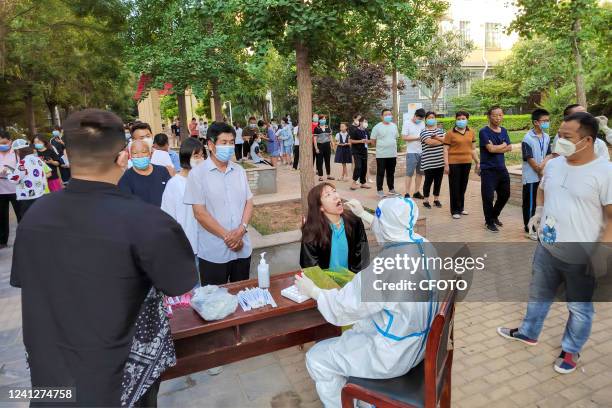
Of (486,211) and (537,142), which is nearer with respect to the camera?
(537,142)

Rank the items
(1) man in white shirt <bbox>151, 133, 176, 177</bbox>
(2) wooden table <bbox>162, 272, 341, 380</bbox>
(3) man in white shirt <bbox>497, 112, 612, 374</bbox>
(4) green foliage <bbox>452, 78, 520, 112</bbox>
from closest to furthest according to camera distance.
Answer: (2) wooden table <bbox>162, 272, 341, 380</bbox> → (3) man in white shirt <bbox>497, 112, 612, 374</bbox> → (1) man in white shirt <bbox>151, 133, 176, 177</bbox> → (4) green foliage <bbox>452, 78, 520, 112</bbox>

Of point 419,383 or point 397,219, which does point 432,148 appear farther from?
point 419,383

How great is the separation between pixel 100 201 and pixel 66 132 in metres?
0.30

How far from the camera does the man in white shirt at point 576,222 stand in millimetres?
3047

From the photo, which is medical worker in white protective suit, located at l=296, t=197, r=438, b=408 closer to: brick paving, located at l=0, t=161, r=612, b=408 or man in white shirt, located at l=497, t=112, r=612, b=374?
brick paving, located at l=0, t=161, r=612, b=408

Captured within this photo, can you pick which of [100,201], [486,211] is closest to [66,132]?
[100,201]

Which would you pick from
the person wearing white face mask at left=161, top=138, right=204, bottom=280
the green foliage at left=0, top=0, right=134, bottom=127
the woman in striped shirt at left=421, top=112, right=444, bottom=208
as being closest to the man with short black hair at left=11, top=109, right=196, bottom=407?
the person wearing white face mask at left=161, top=138, right=204, bottom=280

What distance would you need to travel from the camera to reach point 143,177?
14.2ft

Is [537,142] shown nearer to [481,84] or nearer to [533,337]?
[533,337]

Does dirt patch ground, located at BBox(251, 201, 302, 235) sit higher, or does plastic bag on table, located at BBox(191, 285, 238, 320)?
plastic bag on table, located at BBox(191, 285, 238, 320)

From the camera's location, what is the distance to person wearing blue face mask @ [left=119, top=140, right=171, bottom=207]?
415 centimetres

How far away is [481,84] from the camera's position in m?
25.8

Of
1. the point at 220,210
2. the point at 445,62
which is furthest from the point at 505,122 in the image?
the point at 220,210

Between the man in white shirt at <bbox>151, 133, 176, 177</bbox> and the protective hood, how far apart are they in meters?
3.46
